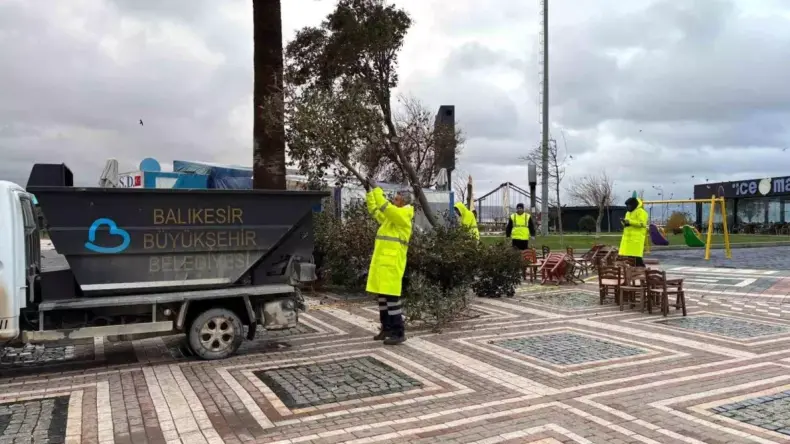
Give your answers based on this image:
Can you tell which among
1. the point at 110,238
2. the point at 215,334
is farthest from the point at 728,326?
the point at 110,238

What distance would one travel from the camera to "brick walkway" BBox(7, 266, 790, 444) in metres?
4.63

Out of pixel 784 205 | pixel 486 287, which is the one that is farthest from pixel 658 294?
pixel 784 205

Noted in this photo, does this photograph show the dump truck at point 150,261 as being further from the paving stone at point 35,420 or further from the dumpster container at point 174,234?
the paving stone at point 35,420

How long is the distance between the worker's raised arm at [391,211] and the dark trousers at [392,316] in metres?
0.91

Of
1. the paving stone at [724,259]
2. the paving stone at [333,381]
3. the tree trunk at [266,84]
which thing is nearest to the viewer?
the paving stone at [333,381]

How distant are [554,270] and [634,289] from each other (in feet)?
11.9

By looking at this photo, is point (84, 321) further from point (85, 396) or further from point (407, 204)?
point (407, 204)

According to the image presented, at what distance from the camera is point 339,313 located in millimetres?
9805

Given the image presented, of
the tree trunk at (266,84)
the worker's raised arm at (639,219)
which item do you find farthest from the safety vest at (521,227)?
the tree trunk at (266,84)

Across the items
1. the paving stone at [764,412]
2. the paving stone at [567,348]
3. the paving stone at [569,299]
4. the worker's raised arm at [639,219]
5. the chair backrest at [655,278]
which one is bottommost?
the paving stone at [764,412]

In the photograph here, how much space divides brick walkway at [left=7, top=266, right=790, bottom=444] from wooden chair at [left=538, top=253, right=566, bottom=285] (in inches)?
181

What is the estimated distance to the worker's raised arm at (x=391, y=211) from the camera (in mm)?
7430

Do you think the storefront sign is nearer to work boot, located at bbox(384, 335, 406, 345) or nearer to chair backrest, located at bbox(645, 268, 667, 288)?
chair backrest, located at bbox(645, 268, 667, 288)

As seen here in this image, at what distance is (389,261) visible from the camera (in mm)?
7547
